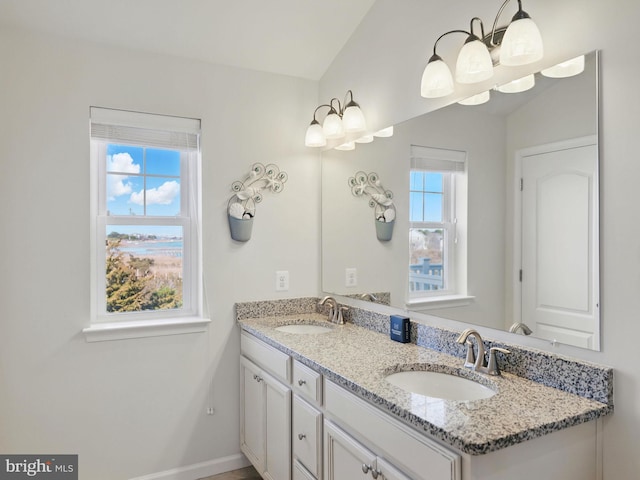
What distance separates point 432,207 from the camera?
6.69ft

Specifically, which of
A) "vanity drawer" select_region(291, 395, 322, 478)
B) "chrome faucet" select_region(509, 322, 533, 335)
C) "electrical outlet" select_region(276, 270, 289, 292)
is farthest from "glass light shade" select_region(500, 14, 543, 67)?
"electrical outlet" select_region(276, 270, 289, 292)

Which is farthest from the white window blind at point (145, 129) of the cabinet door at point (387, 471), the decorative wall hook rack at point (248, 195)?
the cabinet door at point (387, 471)

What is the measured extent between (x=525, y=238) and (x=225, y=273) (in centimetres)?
166

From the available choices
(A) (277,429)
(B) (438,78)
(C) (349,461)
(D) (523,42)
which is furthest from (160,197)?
(D) (523,42)

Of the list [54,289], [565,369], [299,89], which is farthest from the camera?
[299,89]

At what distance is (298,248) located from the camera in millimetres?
2867

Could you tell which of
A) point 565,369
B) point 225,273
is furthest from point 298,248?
point 565,369

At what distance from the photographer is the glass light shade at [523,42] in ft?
4.79

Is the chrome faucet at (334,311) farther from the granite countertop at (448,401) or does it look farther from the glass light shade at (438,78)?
the glass light shade at (438,78)

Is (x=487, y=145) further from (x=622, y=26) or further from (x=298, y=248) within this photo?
(x=298, y=248)

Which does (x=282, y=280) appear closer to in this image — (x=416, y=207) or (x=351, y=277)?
(x=351, y=277)

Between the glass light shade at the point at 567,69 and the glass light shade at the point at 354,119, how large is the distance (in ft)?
3.45

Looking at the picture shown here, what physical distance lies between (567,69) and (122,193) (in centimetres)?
217

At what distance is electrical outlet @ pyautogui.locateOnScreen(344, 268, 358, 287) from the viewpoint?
2587mm
